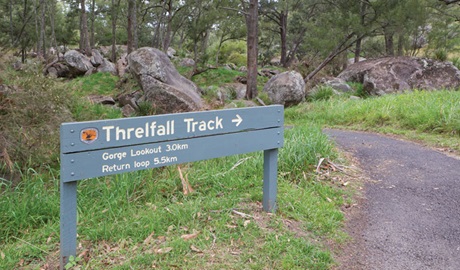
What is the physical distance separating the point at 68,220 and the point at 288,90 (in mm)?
10390

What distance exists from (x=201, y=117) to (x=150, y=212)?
3.68 feet

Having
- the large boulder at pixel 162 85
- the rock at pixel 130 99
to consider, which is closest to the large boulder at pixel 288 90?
the large boulder at pixel 162 85

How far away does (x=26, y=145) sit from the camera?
5.44 metres

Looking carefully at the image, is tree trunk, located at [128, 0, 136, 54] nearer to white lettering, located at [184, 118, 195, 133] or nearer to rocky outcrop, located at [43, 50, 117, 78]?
rocky outcrop, located at [43, 50, 117, 78]

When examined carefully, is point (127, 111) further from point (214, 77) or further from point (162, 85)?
point (214, 77)

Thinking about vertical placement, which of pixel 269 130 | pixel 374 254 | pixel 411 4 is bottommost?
pixel 374 254

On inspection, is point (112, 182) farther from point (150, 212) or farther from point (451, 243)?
point (451, 243)

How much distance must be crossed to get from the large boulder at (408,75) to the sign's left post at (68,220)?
12.2 m

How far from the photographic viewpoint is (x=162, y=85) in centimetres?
1081

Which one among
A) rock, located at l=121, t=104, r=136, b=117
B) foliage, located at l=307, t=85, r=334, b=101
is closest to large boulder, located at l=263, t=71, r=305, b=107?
foliage, located at l=307, t=85, r=334, b=101

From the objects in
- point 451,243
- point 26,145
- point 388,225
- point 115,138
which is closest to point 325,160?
point 388,225

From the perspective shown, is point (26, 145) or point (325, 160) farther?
point (26, 145)

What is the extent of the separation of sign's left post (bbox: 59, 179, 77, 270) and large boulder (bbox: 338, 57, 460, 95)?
39.9ft

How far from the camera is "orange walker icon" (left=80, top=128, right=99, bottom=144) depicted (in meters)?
2.53
